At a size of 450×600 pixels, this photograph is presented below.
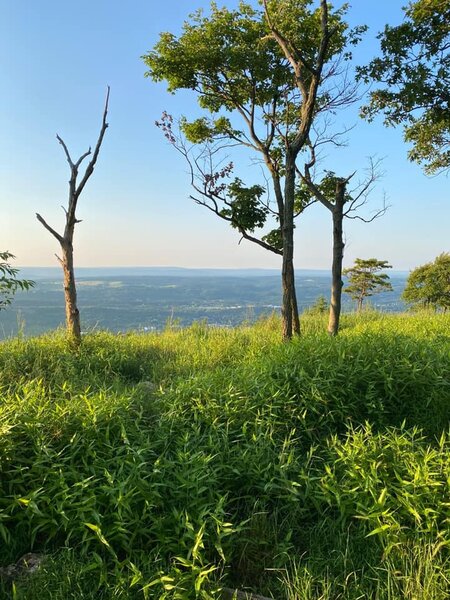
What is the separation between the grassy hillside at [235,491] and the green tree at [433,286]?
21086mm

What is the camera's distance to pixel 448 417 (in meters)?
4.13

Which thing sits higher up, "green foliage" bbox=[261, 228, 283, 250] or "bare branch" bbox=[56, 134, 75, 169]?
"bare branch" bbox=[56, 134, 75, 169]

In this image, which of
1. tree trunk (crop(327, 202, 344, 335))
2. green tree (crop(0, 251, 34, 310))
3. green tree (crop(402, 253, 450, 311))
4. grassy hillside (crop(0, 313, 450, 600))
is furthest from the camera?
green tree (crop(402, 253, 450, 311))

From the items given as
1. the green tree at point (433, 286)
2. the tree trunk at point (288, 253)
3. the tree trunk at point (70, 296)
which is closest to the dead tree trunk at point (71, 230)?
the tree trunk at point (70, 296)

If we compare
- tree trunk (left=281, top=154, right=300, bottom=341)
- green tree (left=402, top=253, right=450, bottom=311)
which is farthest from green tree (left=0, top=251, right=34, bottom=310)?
green tree (left=402, top=253, right=450, bottom=311)

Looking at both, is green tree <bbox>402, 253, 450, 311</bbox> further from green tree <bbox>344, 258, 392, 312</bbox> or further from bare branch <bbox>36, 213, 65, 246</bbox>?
bare branch <bbox>36, 213, 65, 246</bbox>

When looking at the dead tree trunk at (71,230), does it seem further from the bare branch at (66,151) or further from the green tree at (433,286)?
the green tree at (433,286)

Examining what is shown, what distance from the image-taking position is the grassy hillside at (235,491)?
2326 mm

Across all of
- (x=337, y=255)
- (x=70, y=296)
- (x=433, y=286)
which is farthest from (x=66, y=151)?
(x=433, y=286)

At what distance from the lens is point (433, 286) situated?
23.5m

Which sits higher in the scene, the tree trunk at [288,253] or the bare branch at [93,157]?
the bare branch at [93,157]

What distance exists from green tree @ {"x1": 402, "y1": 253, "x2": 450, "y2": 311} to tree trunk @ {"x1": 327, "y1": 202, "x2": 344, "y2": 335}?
681 inches

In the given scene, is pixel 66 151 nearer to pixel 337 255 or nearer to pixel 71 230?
pixel 71 230

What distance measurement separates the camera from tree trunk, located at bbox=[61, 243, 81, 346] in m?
7.20
